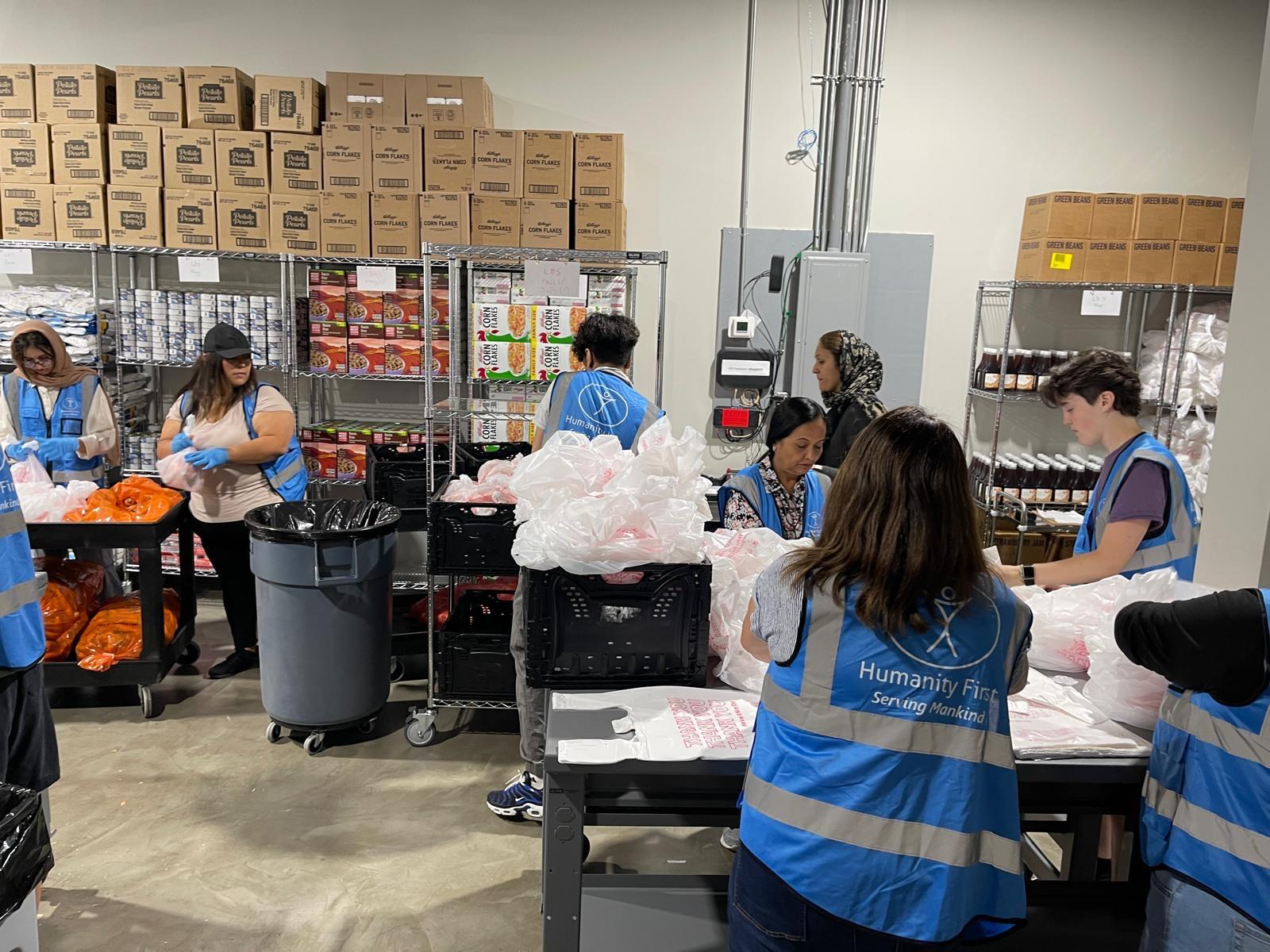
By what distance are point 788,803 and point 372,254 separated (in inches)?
161

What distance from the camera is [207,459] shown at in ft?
12.5

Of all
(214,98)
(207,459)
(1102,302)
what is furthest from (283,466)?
(1102,302)

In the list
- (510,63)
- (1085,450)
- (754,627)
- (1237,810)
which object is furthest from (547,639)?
(1085,450)

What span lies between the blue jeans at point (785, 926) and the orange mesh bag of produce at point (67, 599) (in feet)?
10.5

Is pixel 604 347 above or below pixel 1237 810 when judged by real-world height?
above

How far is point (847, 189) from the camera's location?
16.3ft

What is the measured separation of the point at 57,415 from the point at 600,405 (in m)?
2.68

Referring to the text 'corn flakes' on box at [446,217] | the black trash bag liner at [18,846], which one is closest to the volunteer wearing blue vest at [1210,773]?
the black trash bag liner at [18,846]

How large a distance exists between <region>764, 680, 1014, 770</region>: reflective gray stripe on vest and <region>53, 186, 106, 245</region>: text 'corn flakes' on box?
491 centimetres

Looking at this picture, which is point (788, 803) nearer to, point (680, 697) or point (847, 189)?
point (680, 697)

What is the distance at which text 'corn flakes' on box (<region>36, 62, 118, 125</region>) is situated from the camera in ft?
15.4

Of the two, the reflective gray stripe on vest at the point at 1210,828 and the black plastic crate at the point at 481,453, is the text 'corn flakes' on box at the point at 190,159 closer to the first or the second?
the black plastic crate at the point at 481,453

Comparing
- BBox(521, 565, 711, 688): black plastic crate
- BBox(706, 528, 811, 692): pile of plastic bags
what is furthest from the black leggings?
BBox(706, 528, 811, 692): pile of plastic bags

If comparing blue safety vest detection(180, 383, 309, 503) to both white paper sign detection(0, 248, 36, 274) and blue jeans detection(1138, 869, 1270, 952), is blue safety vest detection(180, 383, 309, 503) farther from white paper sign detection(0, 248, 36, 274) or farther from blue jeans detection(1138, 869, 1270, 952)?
blue jeans detection(1138, 869, 1270, 952)
